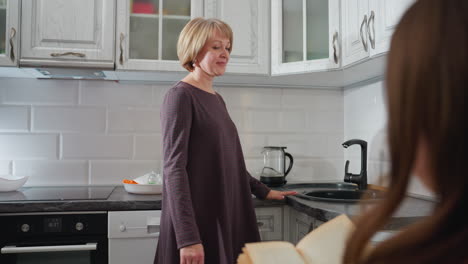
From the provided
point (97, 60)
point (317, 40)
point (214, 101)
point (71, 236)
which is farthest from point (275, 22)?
point (71, 236)

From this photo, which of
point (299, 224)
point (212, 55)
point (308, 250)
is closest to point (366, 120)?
point (299, 224)

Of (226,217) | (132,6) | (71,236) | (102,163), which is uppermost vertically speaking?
(132,6)

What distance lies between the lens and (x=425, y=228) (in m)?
0.30

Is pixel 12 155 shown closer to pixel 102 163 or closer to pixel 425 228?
pixel 102 163

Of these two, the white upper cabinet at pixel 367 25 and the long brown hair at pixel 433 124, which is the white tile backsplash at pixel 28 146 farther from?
the long brown hair at pixel 433 124

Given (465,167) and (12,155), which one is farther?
(12,155)

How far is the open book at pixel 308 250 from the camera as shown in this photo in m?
0.42

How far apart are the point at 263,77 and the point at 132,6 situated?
75cm

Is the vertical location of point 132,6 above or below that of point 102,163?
above

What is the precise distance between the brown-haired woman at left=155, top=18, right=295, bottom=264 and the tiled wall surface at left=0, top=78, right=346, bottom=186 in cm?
80

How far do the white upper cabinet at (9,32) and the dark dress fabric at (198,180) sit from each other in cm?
93

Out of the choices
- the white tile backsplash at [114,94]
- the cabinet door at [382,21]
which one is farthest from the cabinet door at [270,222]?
the white tile backsplash at [114,94]

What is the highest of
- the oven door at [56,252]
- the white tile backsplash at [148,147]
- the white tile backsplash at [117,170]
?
the white tile backsplash at [148,147]

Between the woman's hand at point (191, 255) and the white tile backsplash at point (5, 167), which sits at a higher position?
the white tile backsplash at point (5, 167)
